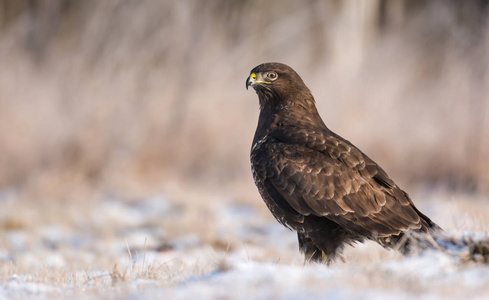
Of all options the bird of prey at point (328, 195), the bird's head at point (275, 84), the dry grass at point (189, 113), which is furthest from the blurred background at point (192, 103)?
the bird of prey at point (328, 195)

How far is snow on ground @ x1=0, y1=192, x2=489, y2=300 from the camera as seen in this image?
3.32 metres

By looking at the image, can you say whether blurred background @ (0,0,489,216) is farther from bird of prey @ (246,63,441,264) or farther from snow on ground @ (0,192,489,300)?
bird of prey @ (246,63,441,264)

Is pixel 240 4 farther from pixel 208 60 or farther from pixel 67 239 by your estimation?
pixel 67 239

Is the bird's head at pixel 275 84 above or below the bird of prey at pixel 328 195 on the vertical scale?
above

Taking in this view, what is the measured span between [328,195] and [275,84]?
1.27 meters

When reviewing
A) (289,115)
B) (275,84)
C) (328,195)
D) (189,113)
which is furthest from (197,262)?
(189,113)

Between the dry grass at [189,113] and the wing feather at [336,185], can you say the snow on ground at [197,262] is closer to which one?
the dry grass at [189,113]

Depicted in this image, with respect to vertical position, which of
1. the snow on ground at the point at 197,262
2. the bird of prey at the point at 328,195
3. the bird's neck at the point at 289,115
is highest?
the bird's neck at the point at 289,115

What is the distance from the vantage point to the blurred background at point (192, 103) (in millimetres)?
10516

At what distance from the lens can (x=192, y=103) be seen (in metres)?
11.0

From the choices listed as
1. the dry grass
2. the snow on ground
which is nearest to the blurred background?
the dry grass

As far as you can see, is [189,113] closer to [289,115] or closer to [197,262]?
[289,115]

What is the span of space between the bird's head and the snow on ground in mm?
1301

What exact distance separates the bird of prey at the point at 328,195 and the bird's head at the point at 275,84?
1.83ft
